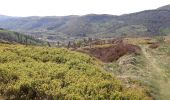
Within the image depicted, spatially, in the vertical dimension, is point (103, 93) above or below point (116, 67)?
above

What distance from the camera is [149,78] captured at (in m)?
40.9

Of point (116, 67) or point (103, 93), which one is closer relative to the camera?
point (103, 93)

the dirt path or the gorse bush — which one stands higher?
the gorse bush

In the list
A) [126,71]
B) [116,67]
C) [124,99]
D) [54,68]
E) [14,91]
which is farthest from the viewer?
[116,67]

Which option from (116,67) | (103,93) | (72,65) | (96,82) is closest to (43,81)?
(96,82)

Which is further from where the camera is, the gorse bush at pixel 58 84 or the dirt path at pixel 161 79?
the dirt path at pixel 161 79

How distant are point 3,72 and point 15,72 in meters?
1.38

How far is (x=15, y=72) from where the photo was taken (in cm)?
3338

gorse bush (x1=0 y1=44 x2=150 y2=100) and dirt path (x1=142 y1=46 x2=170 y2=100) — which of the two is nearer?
gorse bush (x1=0 y1=44 x2=150 y2=100)

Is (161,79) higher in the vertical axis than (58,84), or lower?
lower

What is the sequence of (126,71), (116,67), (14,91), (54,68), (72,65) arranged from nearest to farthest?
(14,91) < (54,68) < (72,65) < (126,71) < (116,67)

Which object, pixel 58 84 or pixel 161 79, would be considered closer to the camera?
pixel 58 84

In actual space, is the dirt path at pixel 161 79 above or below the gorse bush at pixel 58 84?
below

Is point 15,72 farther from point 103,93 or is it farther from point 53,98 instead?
point 103,93
